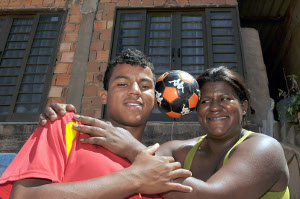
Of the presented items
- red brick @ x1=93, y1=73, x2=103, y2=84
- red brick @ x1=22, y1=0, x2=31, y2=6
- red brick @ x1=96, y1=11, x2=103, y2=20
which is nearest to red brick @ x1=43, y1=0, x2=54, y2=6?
Answer: red brick @ x1=22, y1=0, x2=31, y2=6

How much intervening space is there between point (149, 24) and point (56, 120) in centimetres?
449

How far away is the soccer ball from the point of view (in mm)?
2234

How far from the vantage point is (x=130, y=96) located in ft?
6.18

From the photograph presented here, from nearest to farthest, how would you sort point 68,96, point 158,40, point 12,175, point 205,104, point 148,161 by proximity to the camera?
point 12,175 < point 148,161 < point 205,104 < point 68,96 < point 158,40

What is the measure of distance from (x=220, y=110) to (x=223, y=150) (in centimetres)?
39

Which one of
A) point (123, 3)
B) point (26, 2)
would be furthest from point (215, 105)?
point (26, 2)

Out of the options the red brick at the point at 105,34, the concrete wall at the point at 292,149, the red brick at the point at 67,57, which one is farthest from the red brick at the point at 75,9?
the concrete wall at the point at 292,149

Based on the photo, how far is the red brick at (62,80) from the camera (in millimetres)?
5105

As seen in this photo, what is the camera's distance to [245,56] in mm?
5523

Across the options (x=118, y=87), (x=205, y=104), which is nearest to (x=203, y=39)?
(x=205, y=104)

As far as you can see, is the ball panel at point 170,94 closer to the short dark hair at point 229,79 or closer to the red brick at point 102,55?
the short dark hair at point 229,79

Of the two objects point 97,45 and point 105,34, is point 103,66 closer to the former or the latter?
point 97,45

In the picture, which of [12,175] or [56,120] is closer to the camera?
[12,175]

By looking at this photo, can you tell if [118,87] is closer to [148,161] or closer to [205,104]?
[148,161]
